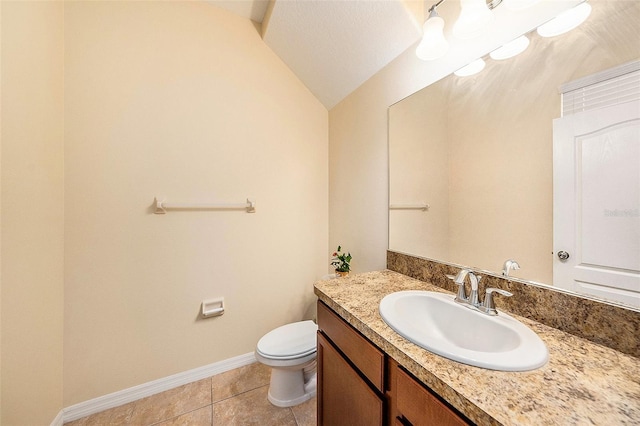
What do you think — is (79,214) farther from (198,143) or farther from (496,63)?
(496,63)

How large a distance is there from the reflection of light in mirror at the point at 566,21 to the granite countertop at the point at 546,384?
98 cm

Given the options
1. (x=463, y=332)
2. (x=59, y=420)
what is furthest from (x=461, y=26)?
(x=59, y=420)

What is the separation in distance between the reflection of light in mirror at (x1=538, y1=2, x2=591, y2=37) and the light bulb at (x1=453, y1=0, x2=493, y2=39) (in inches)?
7.4

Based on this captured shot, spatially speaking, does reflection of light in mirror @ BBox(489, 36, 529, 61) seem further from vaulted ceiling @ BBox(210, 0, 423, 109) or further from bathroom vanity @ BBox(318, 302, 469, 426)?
bathroom vanity @ BBox(318, 302, 469, 426)

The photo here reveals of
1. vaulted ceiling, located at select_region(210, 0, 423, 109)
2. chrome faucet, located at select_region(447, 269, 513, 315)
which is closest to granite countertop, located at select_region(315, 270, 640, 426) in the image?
chrome faucet, located at select_region(447, 269, 513, 315)

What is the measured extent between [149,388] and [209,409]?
45cm

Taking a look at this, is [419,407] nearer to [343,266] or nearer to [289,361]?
[289,361]

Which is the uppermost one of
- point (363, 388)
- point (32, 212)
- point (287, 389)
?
point (32, 212)

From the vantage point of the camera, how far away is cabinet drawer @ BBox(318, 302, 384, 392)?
0.72 metres

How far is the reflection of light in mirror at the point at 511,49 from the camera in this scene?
855 mm

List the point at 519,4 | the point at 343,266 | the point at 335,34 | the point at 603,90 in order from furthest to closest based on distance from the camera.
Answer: the point at 343,266
the point at 335,34
the point at 519,4
the point at 603,90

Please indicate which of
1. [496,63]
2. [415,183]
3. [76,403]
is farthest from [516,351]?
[76,403]

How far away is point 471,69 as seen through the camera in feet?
3.35

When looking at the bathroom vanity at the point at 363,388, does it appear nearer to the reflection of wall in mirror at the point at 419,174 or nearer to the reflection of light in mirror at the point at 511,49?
the reflection of wall in mirror at the point at 419,174
